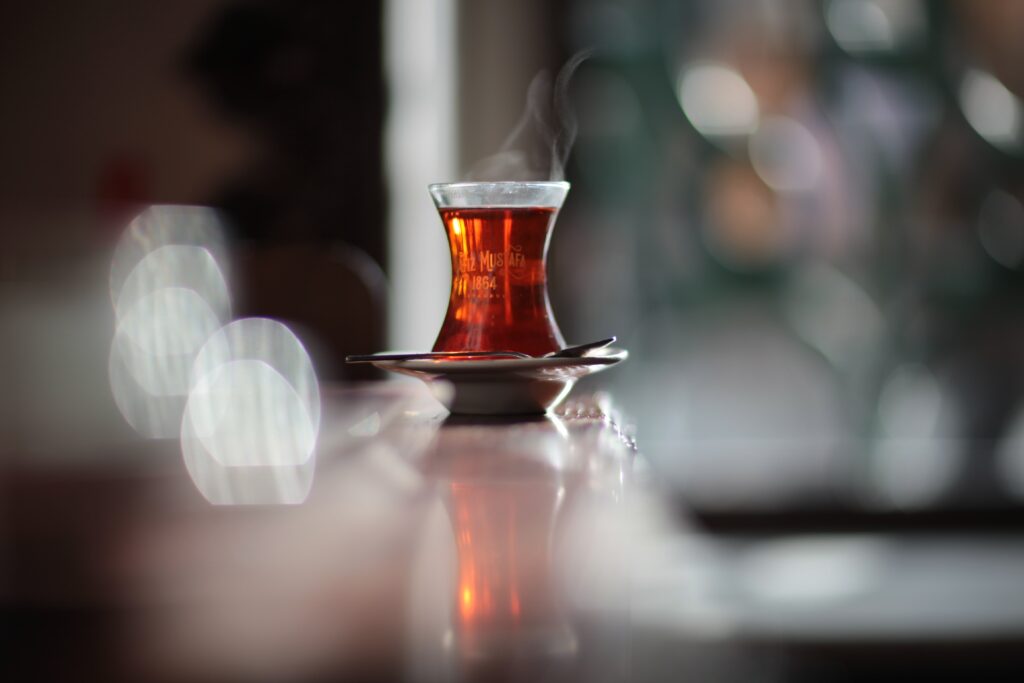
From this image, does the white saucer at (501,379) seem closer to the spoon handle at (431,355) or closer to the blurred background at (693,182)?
the spoon handle at (431,355)

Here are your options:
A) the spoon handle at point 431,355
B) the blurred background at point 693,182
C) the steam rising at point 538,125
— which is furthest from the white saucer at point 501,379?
the blurred background at point 693,182

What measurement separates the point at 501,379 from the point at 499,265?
11cm

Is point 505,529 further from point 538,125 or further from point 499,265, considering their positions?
point 538,125


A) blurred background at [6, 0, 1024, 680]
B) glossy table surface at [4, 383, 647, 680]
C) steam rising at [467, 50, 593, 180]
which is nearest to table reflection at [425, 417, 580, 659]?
glossy table surface at [4, 383, 647, 680]

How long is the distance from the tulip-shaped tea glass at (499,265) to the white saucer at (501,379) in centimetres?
5

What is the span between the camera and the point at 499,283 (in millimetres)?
825

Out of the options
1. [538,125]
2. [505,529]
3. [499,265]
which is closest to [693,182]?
[538,125]

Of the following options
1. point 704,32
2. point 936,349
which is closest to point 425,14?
point 704,32

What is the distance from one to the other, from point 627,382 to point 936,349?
733 mm

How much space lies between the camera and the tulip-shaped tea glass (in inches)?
32.3

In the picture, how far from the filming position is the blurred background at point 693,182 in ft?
8.65

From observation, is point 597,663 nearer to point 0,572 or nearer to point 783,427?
point 0,572

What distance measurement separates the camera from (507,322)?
82cm

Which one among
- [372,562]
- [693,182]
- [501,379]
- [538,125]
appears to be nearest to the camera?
[372,562]
